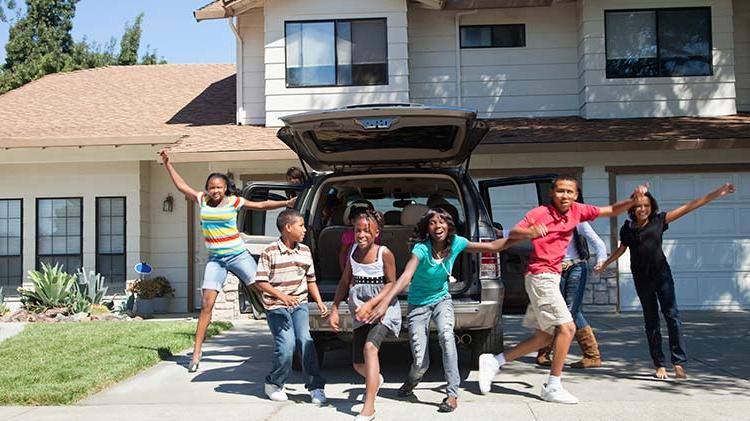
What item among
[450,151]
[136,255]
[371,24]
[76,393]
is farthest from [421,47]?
[76,393]

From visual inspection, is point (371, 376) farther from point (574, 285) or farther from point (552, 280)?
point (574, 285)

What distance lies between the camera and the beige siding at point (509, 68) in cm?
1481

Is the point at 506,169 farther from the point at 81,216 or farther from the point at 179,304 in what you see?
the point at 81,216

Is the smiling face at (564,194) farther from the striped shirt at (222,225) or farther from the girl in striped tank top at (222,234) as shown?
the striped shirt at (222,225)

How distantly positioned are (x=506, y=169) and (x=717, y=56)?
4357mm

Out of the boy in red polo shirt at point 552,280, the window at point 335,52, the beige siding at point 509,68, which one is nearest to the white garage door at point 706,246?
the beige siding at point 509,68

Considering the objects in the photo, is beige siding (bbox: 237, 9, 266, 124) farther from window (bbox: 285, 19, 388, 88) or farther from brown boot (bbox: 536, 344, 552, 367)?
brown boot (bbox: 536, 344, 552, 367)

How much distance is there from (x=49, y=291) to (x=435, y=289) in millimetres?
9344

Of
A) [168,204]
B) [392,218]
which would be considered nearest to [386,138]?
[392,218]

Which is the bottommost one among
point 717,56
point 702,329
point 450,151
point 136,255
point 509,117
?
point 702,329

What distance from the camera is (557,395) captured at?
592cm

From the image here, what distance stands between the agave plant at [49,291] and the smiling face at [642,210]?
964 centimetres

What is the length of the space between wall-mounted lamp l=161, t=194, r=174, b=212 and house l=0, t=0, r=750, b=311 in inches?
1.6

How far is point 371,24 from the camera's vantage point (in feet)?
47.6
